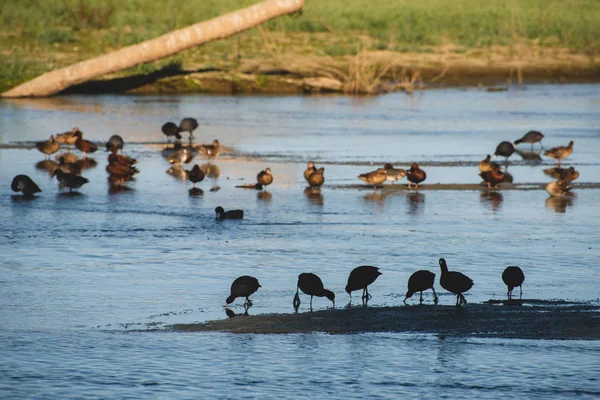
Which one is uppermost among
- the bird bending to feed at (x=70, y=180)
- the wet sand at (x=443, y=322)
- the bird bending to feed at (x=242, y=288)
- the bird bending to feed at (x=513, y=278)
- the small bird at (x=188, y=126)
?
the small bird at (x=188, y=126)

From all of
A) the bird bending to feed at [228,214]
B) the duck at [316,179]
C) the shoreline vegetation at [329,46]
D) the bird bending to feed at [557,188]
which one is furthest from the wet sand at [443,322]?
the shoreline vegetation at [329,46]

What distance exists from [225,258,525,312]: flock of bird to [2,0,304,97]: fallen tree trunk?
24.4 m

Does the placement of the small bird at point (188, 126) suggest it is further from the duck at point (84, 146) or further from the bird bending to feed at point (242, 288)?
the bird bending to feed at point (242, 288)

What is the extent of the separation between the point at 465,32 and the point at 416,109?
30208 mm

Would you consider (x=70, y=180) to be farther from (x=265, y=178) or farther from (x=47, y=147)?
(x=47, y=147)

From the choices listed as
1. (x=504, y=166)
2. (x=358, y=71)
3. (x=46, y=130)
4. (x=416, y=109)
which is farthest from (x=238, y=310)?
(x=358, y=71)

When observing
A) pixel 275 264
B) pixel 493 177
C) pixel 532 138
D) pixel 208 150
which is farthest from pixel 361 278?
pixel 532 138

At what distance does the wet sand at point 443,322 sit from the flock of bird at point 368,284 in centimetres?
21

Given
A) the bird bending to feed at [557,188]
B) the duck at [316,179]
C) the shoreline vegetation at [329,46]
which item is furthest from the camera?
the shoreline vegetation at [329,46]

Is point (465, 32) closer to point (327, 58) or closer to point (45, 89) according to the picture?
point (327, 58)

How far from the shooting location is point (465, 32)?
6481 cm

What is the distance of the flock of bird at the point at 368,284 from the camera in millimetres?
10914

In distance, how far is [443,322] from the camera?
33.7ft

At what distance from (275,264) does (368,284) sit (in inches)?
76.2
